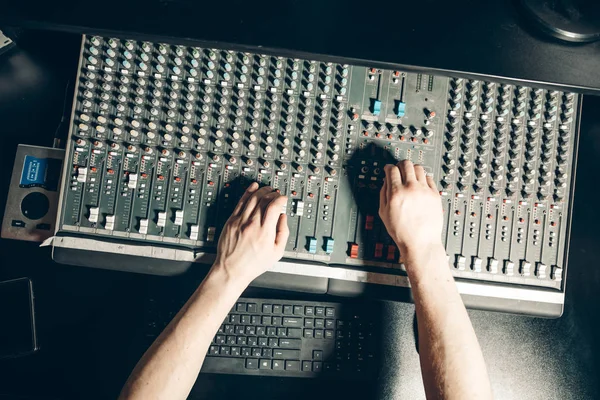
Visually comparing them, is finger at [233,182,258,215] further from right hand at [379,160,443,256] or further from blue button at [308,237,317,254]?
right hand at [379,160,443,256]

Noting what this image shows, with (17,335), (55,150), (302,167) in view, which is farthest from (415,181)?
(17,335)

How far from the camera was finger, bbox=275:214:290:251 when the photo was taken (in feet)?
5.08

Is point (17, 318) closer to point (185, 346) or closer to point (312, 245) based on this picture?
point (185, 346)

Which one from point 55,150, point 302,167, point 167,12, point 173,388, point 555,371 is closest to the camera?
point 167,12

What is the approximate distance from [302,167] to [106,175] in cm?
61

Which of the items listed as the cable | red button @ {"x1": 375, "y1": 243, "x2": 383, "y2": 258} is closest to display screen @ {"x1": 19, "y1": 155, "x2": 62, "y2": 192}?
the cable

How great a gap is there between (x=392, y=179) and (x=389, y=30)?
0.55 m

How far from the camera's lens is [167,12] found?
106cm

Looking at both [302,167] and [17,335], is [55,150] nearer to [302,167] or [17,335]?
[17,335]

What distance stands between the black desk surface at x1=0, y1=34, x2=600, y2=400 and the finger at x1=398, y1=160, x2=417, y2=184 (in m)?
0.53

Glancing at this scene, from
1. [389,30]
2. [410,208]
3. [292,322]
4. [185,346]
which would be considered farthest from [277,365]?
[389,30]

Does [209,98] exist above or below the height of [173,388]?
above

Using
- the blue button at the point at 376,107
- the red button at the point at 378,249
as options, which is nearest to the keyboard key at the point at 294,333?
the red button at the point at 378,249

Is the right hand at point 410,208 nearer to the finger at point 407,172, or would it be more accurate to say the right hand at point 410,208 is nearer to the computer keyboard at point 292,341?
the finger at point 407,172
